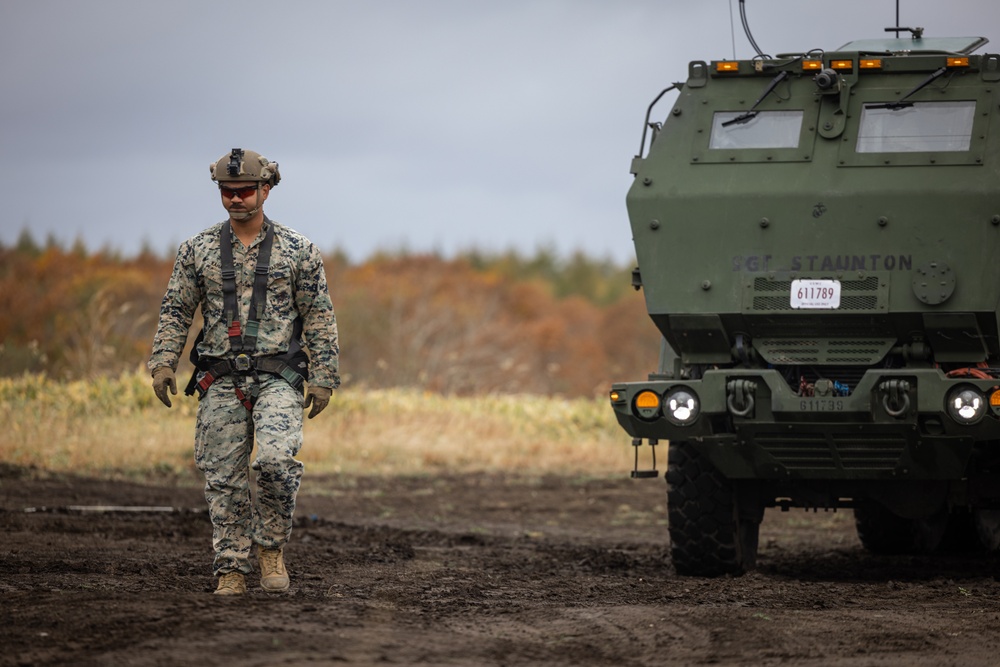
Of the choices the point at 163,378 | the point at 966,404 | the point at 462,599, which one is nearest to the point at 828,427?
the point at 966,404

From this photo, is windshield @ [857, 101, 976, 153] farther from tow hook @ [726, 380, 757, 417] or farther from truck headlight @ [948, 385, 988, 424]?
tow hook @ [726, 380, 757, 417]

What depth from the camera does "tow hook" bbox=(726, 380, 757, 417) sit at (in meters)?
7.95

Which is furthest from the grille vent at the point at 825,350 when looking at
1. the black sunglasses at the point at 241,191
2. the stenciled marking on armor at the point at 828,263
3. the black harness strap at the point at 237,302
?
the black sunglasses at the point at 241,191

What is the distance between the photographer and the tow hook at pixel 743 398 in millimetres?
7953

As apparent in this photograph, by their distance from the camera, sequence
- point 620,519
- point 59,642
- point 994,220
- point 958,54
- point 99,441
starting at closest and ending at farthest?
1. point 59,642
2. point 994,220
3. point 958,54
4. point 620,519
5. point 99,441

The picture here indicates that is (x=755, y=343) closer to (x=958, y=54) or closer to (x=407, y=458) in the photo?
(x=958, y=54)

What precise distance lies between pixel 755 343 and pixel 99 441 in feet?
35.0

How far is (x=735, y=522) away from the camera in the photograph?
348 inches

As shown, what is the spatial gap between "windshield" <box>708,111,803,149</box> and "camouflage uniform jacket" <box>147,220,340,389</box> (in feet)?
9.49

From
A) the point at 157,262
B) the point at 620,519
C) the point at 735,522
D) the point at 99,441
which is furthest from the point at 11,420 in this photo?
the point at 157,262

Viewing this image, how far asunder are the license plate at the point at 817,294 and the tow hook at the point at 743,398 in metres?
0.57

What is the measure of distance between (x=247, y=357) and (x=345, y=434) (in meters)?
11.9

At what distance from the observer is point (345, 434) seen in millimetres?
18719

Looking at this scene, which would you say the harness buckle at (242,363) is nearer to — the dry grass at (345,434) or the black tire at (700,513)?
the black tire at (700,513)
